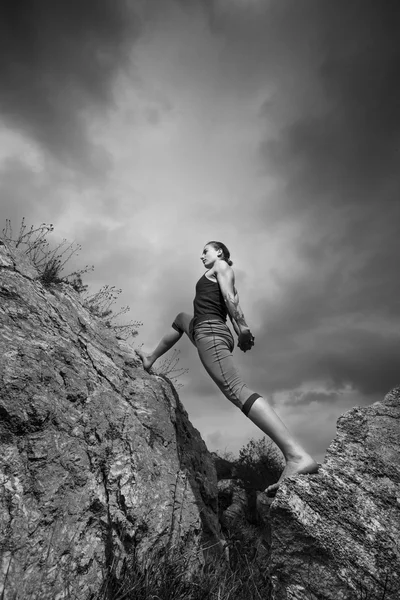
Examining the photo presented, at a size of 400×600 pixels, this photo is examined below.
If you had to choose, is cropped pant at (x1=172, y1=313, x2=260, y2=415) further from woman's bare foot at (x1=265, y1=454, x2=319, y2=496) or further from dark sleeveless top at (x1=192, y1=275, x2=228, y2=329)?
woman's bare foot at (x1=265, y1=454, x2=319, y2=496)

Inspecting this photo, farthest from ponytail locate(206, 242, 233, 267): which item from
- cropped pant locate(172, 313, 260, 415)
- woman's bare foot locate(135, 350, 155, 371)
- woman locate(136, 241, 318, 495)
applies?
woman's bare foot locate(135, 350, 155, 371)

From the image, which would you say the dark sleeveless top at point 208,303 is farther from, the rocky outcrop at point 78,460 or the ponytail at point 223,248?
the rocky outcrop at point 78,460

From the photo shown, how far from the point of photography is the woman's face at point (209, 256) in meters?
5.12

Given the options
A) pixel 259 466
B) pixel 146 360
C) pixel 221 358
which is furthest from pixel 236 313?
pixel 259 466

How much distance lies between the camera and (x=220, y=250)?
523 centimetres

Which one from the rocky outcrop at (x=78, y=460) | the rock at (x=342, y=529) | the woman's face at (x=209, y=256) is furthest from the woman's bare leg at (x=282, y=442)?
the woman's face at (x=209, y=256)

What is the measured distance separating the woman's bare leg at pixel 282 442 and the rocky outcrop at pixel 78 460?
3.53 feet

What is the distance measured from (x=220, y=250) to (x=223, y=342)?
1400mm

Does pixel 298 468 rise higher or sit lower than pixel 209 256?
lower

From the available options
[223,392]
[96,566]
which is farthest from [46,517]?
[223,392]

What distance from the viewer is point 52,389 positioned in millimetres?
3723

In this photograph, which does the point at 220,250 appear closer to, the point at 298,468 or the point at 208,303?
the point at 208,303

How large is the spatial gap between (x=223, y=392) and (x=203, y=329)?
75cm

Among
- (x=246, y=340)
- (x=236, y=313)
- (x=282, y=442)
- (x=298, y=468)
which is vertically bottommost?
(x=298, y=468)
